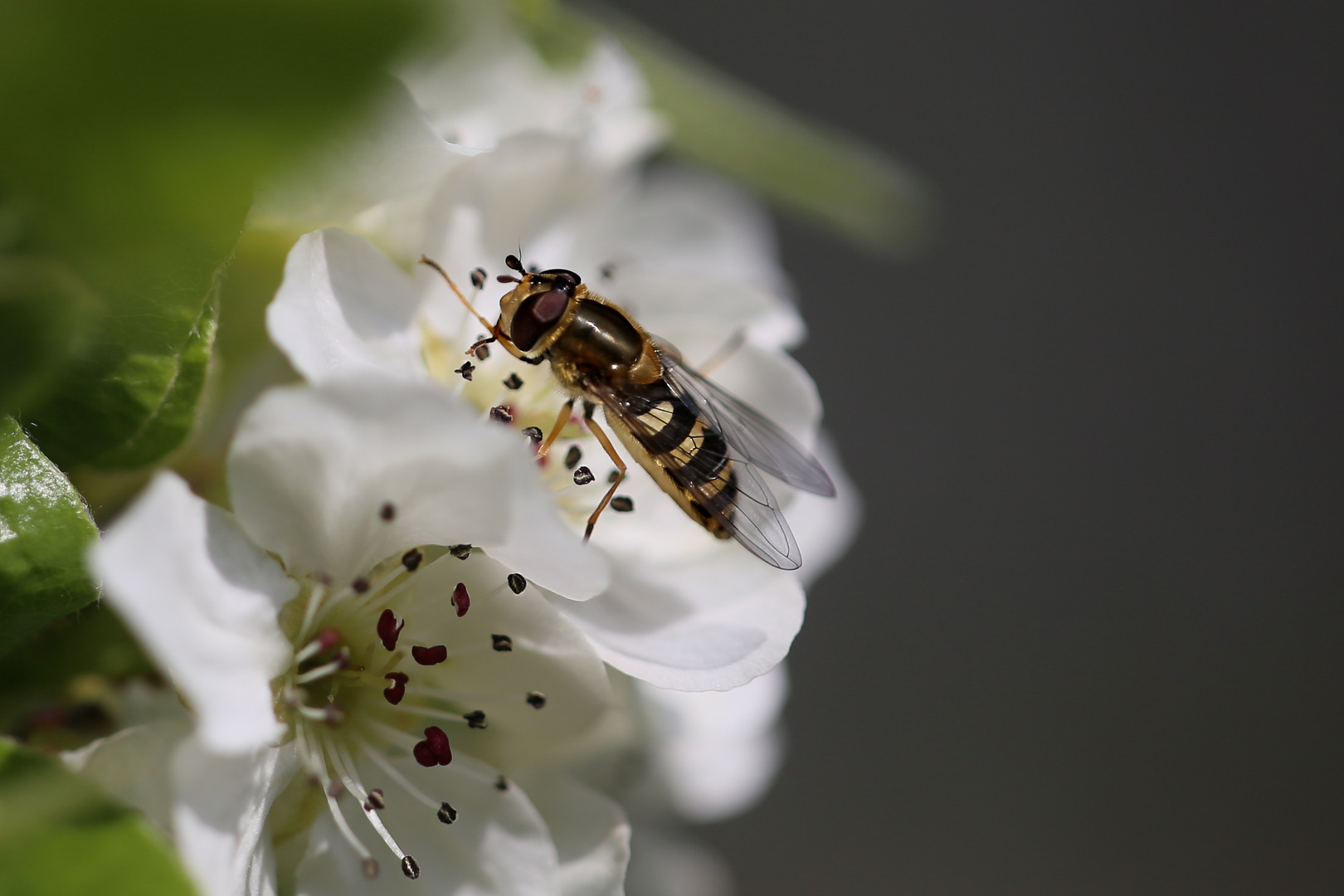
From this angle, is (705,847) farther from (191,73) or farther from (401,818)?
(191,73)

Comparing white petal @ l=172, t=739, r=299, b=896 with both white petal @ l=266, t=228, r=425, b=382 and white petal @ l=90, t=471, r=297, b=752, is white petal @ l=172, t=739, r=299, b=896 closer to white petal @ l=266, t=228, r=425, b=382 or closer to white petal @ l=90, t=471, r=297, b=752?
white petal @ l=90, t=471, r=297, b=752

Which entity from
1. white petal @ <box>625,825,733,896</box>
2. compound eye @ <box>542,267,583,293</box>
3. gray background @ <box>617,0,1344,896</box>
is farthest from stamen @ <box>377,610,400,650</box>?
gray background @ <box>617,0,1344,896</box>

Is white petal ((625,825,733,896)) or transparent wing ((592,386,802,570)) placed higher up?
transparent wing ((592,386,802,570))

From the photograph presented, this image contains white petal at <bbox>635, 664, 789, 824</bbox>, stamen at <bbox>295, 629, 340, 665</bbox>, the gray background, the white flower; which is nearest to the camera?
the white flower

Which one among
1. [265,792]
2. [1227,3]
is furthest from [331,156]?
[1227,3]

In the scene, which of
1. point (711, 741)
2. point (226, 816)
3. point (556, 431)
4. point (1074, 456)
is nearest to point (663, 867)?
point (711, 741)

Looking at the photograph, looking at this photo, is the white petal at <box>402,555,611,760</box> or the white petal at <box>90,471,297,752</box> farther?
the white petal at <box>402,555,611,760</box>

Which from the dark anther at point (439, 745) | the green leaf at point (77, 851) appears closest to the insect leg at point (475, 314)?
the dark anther at point (439, 745)
